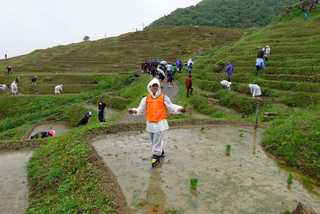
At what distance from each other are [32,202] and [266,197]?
220 inches

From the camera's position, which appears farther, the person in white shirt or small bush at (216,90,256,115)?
the person in white shirt

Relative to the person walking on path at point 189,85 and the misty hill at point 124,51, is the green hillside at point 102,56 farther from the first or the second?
the person walking on path at point 189,85

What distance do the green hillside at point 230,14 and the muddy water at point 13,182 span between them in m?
69.6

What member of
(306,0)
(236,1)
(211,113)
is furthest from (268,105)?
(236,1)

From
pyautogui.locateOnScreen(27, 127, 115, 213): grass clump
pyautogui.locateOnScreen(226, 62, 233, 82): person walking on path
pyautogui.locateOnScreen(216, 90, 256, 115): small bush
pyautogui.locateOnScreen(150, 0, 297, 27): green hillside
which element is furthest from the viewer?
pyautogui.locateOnScreen(150, 0, 297, 27): green hillside

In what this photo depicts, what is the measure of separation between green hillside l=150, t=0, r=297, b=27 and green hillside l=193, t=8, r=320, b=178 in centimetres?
3884

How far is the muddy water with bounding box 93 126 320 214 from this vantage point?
8.17 meters

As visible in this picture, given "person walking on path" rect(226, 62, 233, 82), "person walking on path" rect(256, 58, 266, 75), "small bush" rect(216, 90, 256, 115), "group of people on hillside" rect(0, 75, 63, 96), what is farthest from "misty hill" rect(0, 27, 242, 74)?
"small bush" rect(216, 90, 256, 115)

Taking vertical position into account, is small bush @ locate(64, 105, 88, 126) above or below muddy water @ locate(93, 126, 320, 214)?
below

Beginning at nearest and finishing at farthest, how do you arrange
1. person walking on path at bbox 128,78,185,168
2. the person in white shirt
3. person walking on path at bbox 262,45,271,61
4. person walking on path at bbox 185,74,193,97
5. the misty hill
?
person walking on path at bbox 128,78,185,168 < the person in white shirt < person walking on path at bbox 185,74,193,97 < person walking on path at bbox 262,45,271,61 < the misty hill

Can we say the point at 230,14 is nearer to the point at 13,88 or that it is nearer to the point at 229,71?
the point at 13,88

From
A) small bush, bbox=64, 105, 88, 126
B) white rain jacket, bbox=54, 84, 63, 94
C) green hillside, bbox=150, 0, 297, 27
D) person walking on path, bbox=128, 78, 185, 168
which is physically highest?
green hillside, bbox=150, 0, 297, 27

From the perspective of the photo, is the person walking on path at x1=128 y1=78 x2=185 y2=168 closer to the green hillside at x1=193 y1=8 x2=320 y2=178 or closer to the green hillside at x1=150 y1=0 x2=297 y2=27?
the green hillside at x1=193 y1=8 x2=320 y2=178

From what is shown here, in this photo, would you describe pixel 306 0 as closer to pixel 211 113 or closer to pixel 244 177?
pixel 211 113
